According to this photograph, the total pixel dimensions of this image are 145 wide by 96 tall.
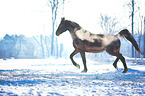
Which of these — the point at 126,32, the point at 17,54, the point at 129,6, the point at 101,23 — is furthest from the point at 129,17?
the point at 17,54

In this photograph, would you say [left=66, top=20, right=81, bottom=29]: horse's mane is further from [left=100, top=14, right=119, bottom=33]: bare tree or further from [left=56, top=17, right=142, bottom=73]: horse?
[left=100, top=14, right=119, bottom=33]: bare tree

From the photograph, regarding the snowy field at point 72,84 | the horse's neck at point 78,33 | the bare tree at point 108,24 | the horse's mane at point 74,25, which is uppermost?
the bare tree at point 108,24

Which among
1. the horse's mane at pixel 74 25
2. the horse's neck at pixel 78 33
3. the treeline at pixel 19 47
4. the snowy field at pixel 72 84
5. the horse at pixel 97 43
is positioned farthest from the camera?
the treeline at pixel 19 47

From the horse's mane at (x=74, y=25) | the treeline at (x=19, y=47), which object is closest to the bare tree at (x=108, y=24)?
the treeline at (x=19, y=47)

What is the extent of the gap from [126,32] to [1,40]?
40141 millimetres

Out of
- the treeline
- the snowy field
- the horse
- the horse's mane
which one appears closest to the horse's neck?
the horse

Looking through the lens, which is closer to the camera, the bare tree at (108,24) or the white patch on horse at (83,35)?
the white patch on horse at (83,35)

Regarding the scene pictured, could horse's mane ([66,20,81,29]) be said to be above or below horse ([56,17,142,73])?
above

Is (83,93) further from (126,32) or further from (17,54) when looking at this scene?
(17,54)

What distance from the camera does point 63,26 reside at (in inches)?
350

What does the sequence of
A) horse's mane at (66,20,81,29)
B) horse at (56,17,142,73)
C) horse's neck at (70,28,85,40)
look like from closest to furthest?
horse at (56,17,142,73) → horse's neck at (70,28,85,40) → horse's mane at (66,20,81,29)

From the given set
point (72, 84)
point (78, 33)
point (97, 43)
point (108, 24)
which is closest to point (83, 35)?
point (78, 33)

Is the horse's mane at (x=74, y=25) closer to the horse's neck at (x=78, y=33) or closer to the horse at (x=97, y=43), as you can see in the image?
the horse's neck at (x=78, y=33)

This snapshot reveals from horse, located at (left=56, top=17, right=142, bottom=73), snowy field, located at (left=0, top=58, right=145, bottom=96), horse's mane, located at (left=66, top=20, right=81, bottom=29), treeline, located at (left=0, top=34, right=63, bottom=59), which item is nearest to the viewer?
snowy field, located at (left=0, top=58, right=145, bottom=96)
